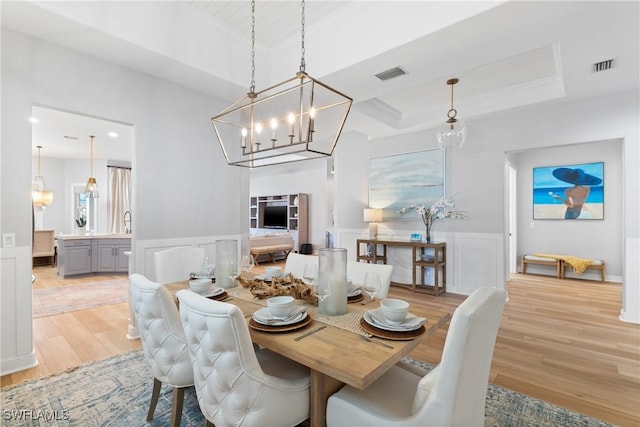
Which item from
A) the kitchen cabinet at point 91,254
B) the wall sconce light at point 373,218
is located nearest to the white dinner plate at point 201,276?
the wall sconce light at point 373,218

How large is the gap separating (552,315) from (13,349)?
541 centimetres

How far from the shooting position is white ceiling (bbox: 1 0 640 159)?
86.4 inches

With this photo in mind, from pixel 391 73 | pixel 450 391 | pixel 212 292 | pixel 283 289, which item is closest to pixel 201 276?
pixel 212 292

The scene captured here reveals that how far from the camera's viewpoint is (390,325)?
1.38m

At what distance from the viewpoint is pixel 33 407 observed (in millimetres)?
1938

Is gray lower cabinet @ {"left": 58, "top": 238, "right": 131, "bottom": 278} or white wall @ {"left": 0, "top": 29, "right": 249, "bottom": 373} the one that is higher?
white wall @ {"left": 0, "top": 29, "right": 249, "bottom": 373}

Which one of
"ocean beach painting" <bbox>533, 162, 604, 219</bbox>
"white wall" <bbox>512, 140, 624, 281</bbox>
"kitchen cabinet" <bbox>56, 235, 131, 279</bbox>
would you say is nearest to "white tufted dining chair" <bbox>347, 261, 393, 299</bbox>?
"white wall" <bbox>512, 140, 624, 281</bbox>

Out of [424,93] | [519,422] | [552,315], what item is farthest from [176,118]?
[552,315]

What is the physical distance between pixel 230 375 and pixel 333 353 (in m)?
0.40

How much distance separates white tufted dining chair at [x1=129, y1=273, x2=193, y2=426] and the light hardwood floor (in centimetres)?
150

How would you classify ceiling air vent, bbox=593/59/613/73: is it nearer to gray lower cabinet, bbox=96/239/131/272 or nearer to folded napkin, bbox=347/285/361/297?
folded napkin, bbox=347/285/361/297

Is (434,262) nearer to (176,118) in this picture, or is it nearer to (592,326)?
(592,326)

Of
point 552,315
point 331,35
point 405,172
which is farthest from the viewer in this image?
point 405,172

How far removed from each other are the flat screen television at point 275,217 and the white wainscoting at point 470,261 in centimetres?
517
